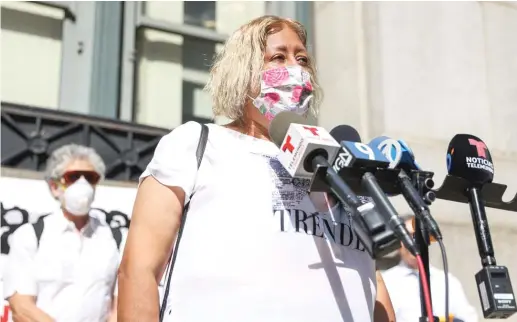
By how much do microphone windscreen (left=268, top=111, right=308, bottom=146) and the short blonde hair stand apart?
0.19 m

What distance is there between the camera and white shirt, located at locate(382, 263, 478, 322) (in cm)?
361

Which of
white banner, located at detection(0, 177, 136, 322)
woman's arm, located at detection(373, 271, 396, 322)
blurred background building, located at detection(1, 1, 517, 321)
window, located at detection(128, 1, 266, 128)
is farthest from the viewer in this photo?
window, located at detection(128, 1, 266, 128)

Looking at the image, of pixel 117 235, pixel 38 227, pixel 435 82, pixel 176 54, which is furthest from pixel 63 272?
pixel 435 82

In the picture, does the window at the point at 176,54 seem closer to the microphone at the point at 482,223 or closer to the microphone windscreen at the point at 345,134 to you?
the microphone windscreen at the point at 345,134

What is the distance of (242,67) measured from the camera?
1.83 metres

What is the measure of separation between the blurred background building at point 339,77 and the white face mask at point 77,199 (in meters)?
1.03

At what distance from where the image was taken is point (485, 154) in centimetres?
172

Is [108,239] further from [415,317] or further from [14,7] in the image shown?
[14,7]

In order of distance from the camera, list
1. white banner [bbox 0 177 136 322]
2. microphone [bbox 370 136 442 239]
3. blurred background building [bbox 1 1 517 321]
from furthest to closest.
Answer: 1. blurred background building [bbox 1 1 517 321]
2. white banner [bbox 0 177 136 322]
3. microphone [bbox 370 136 442 239]

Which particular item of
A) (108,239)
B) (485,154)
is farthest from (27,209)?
(485,154)

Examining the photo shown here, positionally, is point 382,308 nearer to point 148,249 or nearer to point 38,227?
point 148,249

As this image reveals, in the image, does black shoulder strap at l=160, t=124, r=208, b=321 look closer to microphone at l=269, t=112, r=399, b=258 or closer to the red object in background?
microphone at l=269, t=112, r=399, b=258

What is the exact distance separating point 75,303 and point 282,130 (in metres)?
2.00

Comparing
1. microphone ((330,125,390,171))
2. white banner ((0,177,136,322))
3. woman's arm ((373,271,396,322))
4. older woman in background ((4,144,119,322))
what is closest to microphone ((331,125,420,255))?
microphone ((330,125,390,171))
